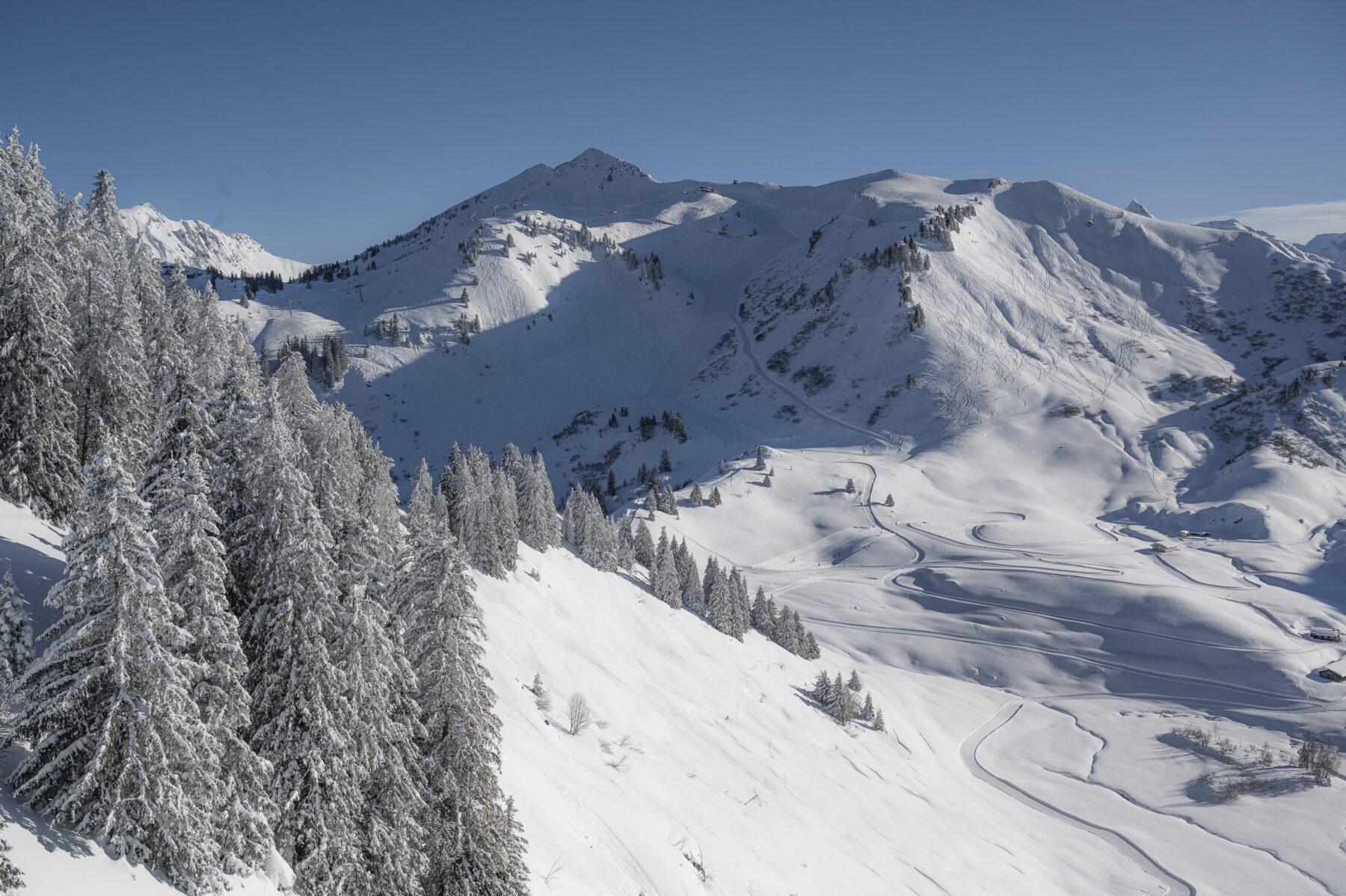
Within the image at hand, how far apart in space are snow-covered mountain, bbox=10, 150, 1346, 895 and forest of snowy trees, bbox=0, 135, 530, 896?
216 centimetres

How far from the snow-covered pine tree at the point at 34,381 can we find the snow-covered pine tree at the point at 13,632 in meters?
13.5

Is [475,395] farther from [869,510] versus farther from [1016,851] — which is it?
[1016,851]

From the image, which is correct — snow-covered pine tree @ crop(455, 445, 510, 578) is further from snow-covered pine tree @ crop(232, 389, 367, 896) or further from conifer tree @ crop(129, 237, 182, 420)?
snow-covered pine tree @ crop(232, 389, 367, 896)

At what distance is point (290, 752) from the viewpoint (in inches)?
641

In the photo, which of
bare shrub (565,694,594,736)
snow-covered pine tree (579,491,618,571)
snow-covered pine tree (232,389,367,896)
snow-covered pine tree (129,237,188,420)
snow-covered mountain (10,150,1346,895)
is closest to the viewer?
snow-covered pine tree (232,389,367,896)

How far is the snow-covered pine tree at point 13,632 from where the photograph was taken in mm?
14000

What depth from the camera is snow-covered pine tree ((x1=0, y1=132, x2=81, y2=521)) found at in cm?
2519

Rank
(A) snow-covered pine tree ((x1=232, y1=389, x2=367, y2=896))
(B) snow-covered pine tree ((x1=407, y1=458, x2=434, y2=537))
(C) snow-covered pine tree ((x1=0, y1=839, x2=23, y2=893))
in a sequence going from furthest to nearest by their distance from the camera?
(B) snow-covered pine tree ((x1=407, y1=458, x2=434, y2=537))
(A) snow-covered pine tree ((x1=232, y1=389, x2=367, y2=896))
(C) snow-covered pine tree ((x1=0, y1=839, x2=23, y2=893))

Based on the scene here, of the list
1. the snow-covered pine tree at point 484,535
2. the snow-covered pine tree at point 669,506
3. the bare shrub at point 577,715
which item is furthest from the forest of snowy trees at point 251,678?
the snow-covered pine tree at point 669,506

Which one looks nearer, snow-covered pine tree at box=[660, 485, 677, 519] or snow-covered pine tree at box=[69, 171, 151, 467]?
snow-covered pine tree at box=[69, 171, 151, 467]

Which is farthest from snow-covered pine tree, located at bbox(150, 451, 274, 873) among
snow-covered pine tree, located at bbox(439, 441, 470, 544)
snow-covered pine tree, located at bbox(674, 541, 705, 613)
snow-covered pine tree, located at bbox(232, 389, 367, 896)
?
snow-covered pine tree, located at bbox(674, 541, 705, 613)

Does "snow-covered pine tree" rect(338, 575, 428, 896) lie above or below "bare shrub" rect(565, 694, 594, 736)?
above

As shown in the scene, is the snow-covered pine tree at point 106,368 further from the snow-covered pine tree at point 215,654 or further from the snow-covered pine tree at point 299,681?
the snow-covered pine tree at point 215,654

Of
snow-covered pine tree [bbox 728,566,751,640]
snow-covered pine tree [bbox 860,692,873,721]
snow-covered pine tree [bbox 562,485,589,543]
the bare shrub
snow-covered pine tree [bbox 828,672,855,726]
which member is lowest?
snow-covered pine tree [bbox 860,692,873,721]
